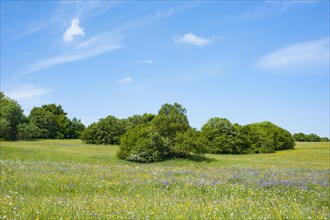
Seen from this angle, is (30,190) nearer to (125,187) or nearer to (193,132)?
(125,187)

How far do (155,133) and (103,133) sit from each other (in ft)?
109

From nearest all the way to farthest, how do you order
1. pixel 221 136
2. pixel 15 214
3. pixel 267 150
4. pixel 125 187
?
1. pixel 15 214
2. pixel 125 187
3. pixel 221 136
4. pixel 267 150

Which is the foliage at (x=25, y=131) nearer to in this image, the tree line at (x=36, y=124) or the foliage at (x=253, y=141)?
the tree line at (x=36, y=124)

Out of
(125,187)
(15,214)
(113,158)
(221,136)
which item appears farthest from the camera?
(221,136)

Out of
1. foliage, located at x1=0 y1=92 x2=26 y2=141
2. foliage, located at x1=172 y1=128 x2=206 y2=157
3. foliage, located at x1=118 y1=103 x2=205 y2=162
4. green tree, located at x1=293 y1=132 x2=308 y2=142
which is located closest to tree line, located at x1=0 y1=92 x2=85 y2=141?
foliage, located at x1=0 y1=92 x2=26 y2=141

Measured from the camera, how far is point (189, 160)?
4047 cm

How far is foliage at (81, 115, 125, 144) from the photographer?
71.2 m

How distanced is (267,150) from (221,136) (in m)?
12.1

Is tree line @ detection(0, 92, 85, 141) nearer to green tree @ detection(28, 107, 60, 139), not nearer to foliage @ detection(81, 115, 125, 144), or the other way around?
green tree @ detection(28, 107, 60, 139)

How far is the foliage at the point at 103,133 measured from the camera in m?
71.2

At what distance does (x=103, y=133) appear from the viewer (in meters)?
71.4

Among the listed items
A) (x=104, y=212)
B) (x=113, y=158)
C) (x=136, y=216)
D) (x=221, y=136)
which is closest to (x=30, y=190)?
(x=104, y=212)

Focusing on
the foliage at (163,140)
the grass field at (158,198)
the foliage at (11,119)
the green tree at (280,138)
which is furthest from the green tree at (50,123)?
the grass field at (158,198)

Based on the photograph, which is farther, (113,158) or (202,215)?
(113,158)
